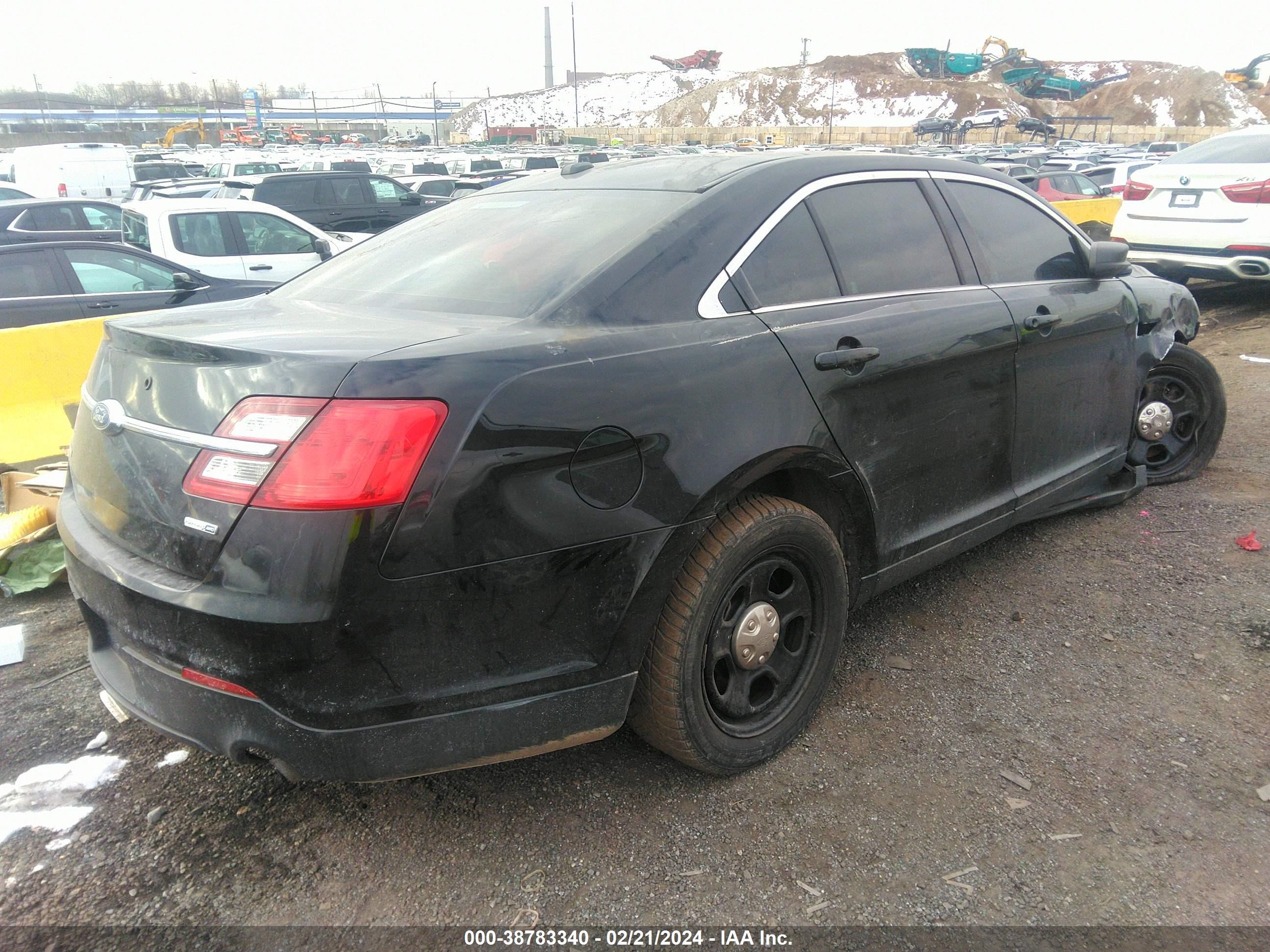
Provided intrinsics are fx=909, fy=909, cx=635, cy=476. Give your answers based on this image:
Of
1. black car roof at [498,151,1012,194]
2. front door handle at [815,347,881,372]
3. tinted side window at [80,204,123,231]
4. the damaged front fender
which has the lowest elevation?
tinted side window at [80,204,123,231]

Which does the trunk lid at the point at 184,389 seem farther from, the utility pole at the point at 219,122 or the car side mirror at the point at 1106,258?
the utility pole at the point at 219,122

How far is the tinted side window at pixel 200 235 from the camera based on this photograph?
9930 mm

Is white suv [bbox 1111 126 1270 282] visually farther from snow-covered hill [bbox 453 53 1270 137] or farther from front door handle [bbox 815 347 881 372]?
snow-covered hill [bbox 453 53 1270 137]

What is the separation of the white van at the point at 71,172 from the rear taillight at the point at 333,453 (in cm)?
2586

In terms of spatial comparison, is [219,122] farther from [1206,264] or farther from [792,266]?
[792,266]

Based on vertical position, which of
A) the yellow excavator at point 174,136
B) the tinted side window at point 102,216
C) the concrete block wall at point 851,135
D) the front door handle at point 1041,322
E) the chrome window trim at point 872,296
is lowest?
the concrete block wall at point 851,135

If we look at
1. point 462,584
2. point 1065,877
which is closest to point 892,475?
point 1065,877

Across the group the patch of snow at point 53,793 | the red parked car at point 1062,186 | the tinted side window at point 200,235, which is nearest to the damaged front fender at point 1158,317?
the patch of snow at point 53,793

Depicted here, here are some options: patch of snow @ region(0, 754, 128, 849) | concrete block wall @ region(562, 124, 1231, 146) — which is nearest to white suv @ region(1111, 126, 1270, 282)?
patch of snow @ region(0, 754, 128, 849)

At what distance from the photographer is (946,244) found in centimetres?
330

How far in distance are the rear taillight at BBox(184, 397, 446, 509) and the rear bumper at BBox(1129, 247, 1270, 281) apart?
8.25m

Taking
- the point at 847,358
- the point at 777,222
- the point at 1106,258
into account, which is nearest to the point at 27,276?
the point at 777,222

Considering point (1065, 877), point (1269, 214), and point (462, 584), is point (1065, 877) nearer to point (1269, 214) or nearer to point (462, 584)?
point (462, 584)

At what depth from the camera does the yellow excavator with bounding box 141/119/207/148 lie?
59000mm
